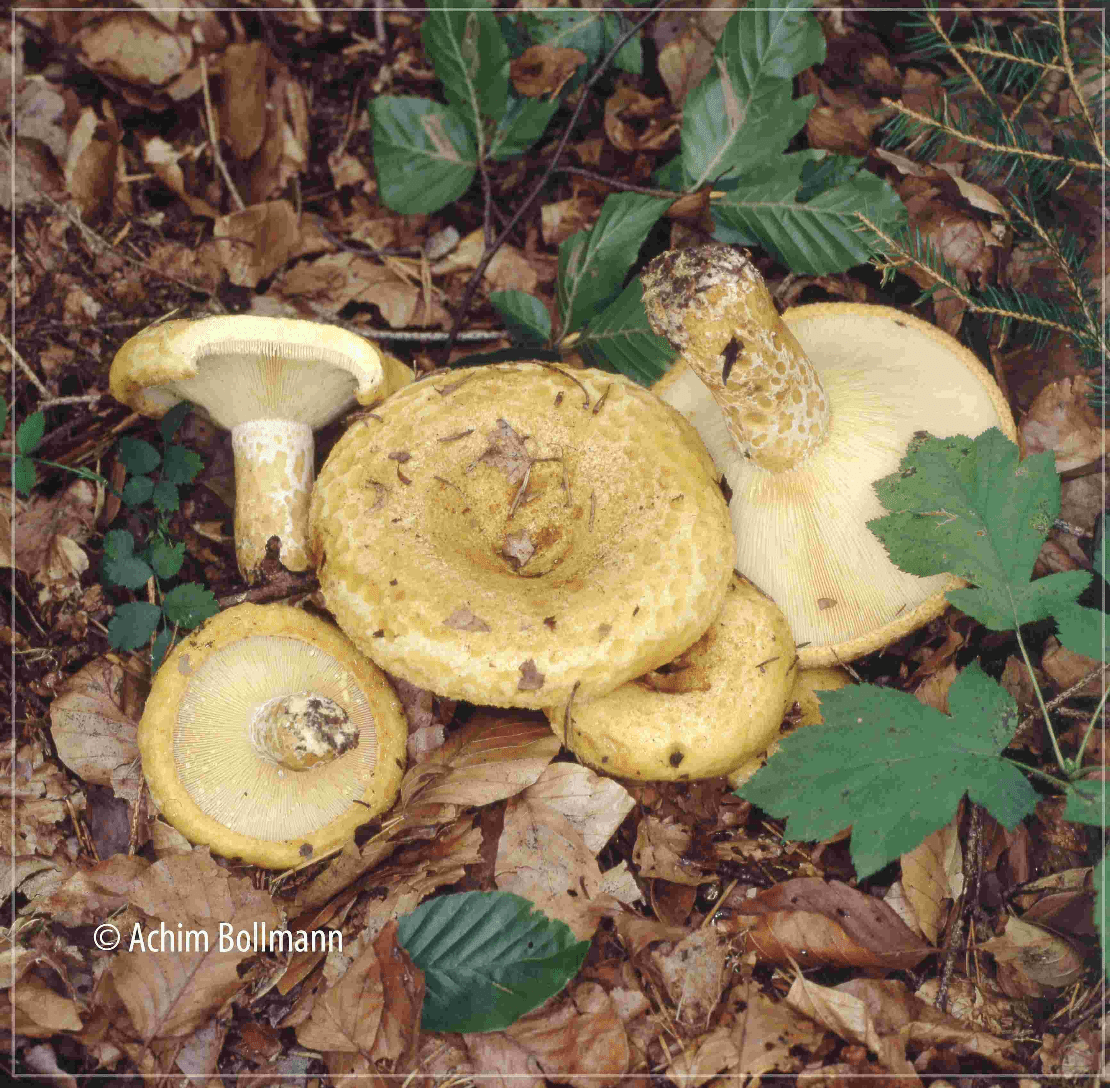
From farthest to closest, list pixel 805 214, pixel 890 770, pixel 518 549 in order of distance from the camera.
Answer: pixel 805 214, pixel 518 549, pixel 890 770

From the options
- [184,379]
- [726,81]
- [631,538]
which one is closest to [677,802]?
[631,538]

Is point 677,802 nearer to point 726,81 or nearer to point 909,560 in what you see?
point 909,560

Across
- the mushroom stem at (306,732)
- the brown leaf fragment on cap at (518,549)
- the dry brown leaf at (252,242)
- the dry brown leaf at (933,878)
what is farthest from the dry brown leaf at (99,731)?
the dry brown leaf at (933,878)

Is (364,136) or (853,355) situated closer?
(853,355)

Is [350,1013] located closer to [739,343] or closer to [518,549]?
[518,549]

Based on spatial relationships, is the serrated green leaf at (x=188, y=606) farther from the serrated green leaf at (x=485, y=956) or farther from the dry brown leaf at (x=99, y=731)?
the serrated green leaf at (x=485, y=956)

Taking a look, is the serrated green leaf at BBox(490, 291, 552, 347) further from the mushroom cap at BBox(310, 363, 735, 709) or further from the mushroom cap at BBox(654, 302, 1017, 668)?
the mushroom cap at BBox(654, 302, 1017, 668)

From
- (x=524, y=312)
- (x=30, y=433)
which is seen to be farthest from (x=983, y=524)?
(x=30, y=433)
